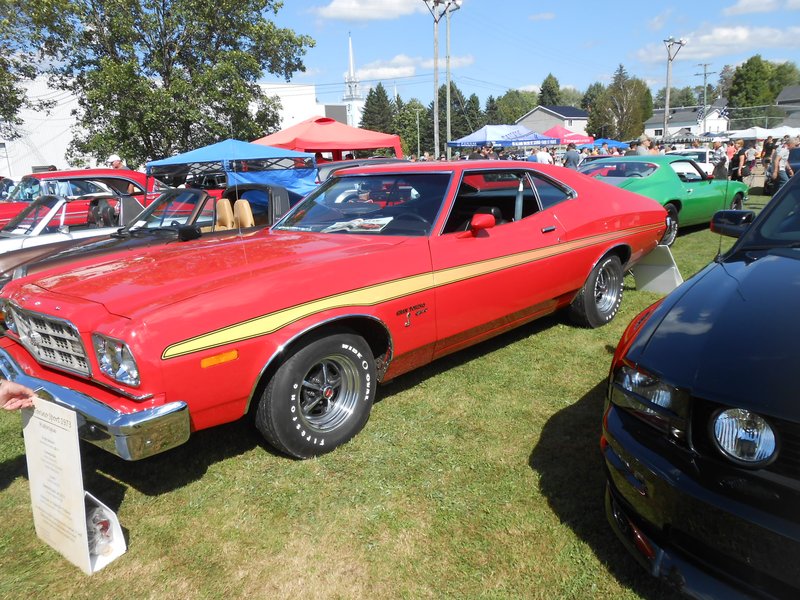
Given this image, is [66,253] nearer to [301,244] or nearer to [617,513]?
[301,244]

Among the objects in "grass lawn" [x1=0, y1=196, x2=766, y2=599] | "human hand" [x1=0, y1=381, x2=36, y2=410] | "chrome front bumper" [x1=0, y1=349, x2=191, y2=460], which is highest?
"human hand" [x1=0, y1=381, x2=36, y2=410]

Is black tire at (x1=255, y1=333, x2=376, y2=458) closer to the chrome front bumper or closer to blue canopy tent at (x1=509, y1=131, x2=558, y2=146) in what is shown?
the chrome front bumper

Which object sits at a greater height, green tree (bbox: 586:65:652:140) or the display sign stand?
green tree (bbox: 586:65:652:140)

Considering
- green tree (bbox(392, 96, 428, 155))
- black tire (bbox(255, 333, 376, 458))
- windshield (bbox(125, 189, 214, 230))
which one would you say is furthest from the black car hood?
green tree (bbox(392, 96, 428, 155))

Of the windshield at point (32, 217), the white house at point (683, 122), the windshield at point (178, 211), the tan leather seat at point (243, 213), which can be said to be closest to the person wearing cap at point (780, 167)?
the tan leather seat at point (243, 213)

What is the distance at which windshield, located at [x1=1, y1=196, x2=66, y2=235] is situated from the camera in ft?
23.6

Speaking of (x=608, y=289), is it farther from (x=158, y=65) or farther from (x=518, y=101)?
(x=518, y=101)

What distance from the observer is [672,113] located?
87750 millimetres

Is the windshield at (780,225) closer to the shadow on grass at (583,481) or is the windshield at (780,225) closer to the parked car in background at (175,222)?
the shadow on grass at (583,481)

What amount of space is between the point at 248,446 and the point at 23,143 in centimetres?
4448

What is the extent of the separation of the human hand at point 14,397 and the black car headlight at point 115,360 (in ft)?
1.17

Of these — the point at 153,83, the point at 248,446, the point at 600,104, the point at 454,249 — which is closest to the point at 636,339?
the point at 454,249

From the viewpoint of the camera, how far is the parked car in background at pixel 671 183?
8.95 meters

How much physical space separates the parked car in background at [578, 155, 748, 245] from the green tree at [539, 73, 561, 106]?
114 metres
